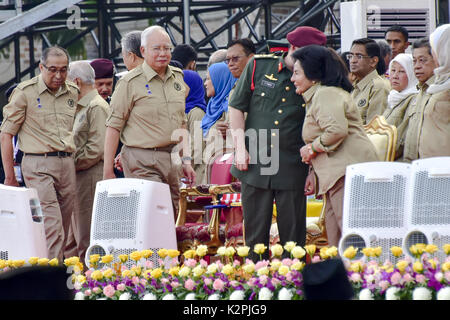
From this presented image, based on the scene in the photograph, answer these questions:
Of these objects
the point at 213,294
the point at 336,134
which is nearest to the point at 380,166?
the point at 336,134

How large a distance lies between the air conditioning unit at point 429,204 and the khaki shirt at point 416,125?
964mm

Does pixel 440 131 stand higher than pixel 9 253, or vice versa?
pixel 440 131

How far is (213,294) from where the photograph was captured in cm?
404

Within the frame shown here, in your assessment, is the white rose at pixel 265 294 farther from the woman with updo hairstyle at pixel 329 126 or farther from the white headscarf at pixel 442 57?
the white headscarf at pixel 442 57

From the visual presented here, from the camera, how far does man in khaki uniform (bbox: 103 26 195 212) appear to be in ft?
20.3

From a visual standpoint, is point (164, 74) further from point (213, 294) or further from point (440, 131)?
point (213, 294)

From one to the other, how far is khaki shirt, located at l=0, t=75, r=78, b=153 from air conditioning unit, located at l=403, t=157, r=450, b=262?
304 cm

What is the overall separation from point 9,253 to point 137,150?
3.60ft

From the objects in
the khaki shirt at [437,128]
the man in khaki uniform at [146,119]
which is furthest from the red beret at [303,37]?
the man in khaki uniform at [146,119]

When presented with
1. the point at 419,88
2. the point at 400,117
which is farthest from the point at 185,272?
the point at 400,117

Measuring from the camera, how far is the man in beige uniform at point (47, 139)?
6805mm

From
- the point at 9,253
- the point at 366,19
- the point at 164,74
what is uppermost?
the point at 366,19

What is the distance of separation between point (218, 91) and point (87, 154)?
112 centimetres

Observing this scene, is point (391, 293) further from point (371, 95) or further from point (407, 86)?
point (371, 95)
